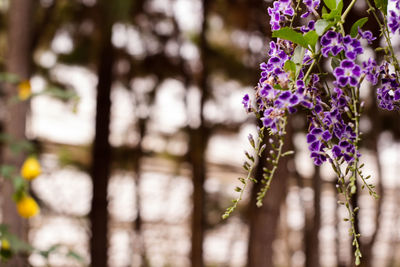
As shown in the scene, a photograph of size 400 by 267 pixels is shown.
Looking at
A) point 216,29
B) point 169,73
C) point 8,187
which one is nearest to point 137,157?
point 169,73

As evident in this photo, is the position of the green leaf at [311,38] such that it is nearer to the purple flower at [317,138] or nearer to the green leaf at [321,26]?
the green leaf at [321,26]

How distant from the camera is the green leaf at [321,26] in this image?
0.74m

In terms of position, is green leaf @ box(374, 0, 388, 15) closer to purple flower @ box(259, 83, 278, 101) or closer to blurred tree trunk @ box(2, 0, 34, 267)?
purple flower @ box(259, 83, 278, 101)

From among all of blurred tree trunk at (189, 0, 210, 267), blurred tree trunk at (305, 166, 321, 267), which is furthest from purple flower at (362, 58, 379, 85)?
blurred tree trunk at (305, 166, 321, 267)

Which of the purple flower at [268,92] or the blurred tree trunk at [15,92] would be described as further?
the blurred tree trunk at [15,92]

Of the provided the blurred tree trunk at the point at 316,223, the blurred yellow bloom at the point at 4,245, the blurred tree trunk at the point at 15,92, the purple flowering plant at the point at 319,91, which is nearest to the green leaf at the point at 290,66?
the purple flowering plant at the point at 319,91

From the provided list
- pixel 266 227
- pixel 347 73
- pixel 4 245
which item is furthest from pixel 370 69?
pixel 266 227

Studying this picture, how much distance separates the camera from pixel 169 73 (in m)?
6.80

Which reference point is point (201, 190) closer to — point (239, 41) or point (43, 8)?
point (239, 41)

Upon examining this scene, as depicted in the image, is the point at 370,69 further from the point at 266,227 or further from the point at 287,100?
the point at 266,227

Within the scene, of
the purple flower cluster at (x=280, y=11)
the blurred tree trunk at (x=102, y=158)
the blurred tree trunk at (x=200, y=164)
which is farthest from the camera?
the blurred tree trunk at (x=200, y=164)

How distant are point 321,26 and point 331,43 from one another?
35mm

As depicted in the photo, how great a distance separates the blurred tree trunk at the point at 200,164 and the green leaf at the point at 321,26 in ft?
16.4

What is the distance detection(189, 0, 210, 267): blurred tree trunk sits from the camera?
5793mm
